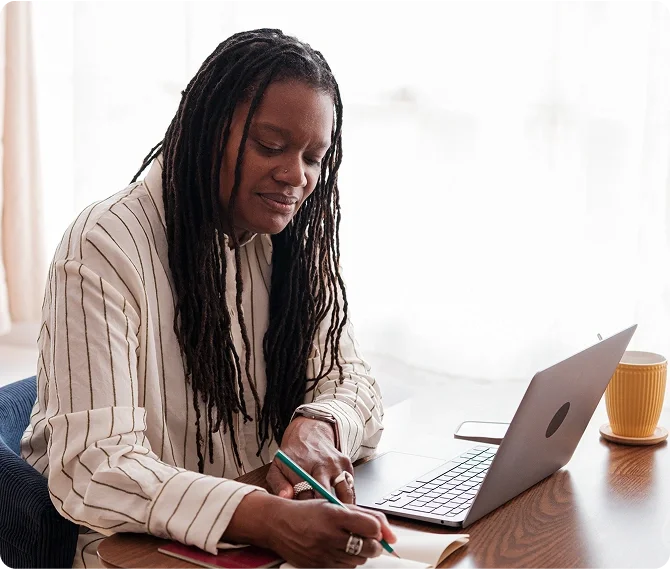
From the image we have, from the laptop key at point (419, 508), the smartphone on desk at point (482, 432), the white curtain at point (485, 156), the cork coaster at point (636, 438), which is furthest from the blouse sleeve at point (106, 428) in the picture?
the white curtain at point (485, 156)

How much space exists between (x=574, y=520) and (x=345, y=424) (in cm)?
37

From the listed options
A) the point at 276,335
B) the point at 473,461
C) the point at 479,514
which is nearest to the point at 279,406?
the point at 276,335

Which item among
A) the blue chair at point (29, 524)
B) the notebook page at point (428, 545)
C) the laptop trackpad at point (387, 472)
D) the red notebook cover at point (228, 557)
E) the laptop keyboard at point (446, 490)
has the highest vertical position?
the notebook page at point (428, 545)

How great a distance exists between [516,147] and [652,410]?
1.61 metres

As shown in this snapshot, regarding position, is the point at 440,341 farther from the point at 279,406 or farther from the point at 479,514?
the point at 479,514

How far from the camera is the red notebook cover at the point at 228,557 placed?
966 mm

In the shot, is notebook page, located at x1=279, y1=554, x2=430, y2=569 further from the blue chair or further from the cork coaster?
the cork coaster

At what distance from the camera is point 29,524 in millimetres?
1217

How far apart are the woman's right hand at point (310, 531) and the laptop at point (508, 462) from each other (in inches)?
6.8

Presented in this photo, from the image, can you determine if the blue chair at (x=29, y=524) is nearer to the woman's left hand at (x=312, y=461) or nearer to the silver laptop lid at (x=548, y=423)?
the woman's left hand at (x=312, y=461)

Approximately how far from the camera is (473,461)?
1337 millimetres

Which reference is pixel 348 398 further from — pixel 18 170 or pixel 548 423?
pixel 18 170

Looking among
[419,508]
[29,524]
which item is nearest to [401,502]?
[419,508]

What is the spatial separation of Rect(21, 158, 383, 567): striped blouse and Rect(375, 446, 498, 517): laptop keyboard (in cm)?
15
